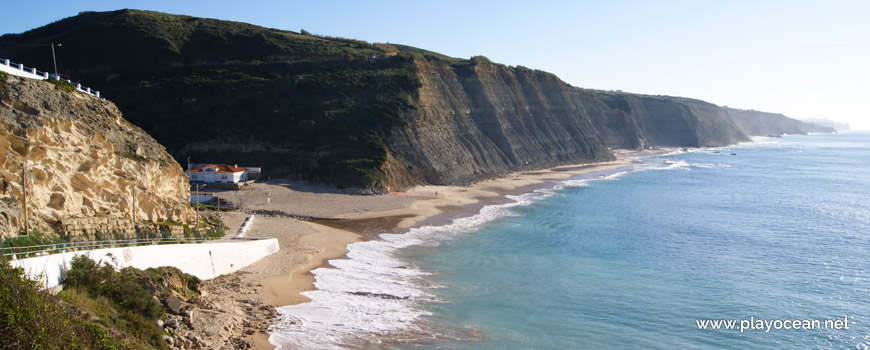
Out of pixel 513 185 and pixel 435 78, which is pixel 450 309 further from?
pixel 435 78

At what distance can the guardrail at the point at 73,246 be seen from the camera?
14842 mm

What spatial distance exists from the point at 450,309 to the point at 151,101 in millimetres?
51106

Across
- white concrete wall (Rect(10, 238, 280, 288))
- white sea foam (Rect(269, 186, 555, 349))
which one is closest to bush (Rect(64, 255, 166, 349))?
white concrete wall (Rect(10, 238, 280, 288))

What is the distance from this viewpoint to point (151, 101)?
60562 millimetres

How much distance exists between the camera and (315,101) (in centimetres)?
6003

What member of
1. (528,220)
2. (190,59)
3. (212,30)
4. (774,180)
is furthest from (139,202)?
(774,180)

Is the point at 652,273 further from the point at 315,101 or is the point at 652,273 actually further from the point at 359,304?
the point at 315,101

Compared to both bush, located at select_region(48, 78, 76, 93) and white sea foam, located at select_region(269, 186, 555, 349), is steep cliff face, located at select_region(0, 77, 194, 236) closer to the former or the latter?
bush, located at select_region(48, 78, 76, 93)

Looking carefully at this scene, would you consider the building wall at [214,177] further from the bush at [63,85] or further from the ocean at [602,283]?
the bush at [63,85]

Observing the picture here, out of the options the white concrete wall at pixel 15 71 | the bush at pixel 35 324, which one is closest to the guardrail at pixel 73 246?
the bush at pixel 35 324

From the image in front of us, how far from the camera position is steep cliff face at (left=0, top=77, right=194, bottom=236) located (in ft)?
59.7

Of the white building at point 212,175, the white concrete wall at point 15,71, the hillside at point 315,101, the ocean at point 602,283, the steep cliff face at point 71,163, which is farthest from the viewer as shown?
the hillside at point 315,101

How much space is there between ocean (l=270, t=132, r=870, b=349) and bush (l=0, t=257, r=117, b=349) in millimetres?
6623

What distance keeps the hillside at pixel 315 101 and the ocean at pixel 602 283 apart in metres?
15.6
